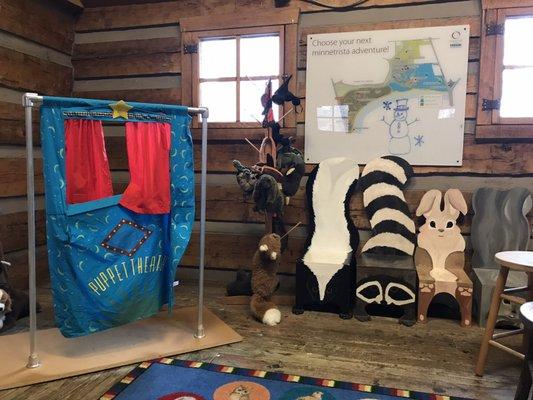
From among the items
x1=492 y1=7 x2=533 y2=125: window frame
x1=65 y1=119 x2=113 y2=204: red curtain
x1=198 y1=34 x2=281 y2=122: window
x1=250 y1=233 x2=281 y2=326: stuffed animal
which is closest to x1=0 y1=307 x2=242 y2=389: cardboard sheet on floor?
x1=250 y1=233 x2=281 y2=326: stuffed animal

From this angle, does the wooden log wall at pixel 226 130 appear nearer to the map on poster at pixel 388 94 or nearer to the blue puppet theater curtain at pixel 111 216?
the map on poster at pixel 388 94

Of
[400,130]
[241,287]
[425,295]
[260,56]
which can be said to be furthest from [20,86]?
[425,295]

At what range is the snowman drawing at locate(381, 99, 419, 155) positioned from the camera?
2740 mm

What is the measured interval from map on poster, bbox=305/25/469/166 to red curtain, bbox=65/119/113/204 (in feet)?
4.62

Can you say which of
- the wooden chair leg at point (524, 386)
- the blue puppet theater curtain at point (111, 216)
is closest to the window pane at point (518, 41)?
the wooden chair leg at point (524, 386)

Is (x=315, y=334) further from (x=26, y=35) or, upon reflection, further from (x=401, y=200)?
(x=26, y=35)

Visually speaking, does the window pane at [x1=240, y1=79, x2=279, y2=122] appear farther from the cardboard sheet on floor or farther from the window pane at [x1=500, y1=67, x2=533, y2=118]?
the window pane at [x1=500, y1=67, x2=533, y2=118]

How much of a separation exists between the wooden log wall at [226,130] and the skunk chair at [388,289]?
0.46 meters

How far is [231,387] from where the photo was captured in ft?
5.68

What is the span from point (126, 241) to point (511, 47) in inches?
99.5

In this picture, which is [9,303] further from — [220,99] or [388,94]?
[388,94]

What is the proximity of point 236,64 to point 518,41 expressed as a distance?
71.6 inches

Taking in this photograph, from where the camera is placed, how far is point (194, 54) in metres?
3.06

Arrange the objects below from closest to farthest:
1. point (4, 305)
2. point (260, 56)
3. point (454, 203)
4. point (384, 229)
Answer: point (4, 305) < point (454, 203) < point (384, 229) < point (260, 56)
